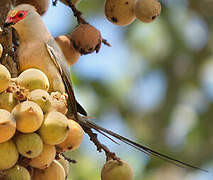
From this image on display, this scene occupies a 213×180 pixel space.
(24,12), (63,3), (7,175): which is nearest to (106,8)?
(63,3)

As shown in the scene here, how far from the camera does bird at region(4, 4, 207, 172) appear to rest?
104 inches

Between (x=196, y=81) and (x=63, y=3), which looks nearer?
(x=63, y=3)

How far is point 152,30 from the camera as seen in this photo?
8789 mm

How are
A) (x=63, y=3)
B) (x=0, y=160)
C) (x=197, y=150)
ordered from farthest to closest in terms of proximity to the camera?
(x=197, y=150) < (x=63, y=3) < (x=0, y=160)

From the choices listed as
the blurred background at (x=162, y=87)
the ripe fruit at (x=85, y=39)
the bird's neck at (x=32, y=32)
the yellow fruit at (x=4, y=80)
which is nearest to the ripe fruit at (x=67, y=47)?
the ripe fruit at (x=85, y=39)

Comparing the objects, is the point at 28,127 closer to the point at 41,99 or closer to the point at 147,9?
the point at 41,99

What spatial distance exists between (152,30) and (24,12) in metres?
6.08

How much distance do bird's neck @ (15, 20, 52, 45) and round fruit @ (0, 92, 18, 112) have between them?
0.96 metres

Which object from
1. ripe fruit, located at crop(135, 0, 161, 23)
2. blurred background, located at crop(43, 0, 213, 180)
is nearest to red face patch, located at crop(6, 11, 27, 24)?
ripe fruit, located at crop(135, 0, 161, 23)

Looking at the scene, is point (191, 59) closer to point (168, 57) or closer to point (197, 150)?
point (168, 57)

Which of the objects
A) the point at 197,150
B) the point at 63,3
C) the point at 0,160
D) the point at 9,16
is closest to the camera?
the point at 0,160

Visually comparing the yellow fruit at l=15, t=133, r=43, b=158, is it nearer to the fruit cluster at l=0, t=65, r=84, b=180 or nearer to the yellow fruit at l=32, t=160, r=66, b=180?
the fruit cluster at l=0, t=65, r=84, b=180

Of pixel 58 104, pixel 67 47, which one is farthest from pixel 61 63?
pixel 58 104

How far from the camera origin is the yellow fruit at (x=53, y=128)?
198cm
